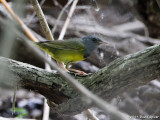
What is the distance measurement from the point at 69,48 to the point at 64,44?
88 millimetres

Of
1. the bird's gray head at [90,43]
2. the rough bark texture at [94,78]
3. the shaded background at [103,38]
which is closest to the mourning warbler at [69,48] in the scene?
the bird's gray head at [90,43]

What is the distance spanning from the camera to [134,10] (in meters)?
6.56

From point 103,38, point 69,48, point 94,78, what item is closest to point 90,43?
point 69,48

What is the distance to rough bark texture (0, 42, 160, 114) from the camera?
1977 millimetres

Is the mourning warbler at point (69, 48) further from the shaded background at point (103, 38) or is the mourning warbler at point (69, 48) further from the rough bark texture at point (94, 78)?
the shaded background at point (103, 38)

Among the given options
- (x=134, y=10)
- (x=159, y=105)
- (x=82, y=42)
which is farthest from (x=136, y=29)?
(x=82, y=42)

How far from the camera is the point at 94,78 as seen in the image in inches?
88.7

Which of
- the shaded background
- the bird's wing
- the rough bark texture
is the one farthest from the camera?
the shaded background

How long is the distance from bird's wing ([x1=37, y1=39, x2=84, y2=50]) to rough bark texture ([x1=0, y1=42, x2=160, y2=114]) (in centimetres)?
54

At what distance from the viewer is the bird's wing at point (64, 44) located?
2925mm

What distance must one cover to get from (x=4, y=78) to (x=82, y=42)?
1.33m

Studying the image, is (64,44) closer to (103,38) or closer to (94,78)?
(94,78)

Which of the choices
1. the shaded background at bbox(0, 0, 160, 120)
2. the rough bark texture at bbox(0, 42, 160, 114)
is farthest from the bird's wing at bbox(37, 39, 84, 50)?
the shaded background at bbox(0, 0, 160, 120)

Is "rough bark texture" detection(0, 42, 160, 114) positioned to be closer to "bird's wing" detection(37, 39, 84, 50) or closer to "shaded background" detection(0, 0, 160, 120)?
"bird's wing" detection(37, 39, 84, 50)
